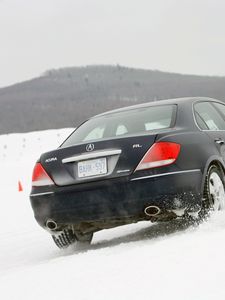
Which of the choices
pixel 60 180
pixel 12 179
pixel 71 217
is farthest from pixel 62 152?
pixel 12 179

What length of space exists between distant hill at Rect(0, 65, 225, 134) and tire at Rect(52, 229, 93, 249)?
100218 mm

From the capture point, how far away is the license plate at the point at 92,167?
16.9ft

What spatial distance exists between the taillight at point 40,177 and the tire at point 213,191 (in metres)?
1.49

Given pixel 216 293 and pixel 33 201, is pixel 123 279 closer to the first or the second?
pixel 216 293

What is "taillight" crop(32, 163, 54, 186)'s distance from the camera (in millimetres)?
5504

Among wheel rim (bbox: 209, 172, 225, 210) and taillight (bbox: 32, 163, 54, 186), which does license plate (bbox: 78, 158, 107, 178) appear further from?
wheel rim (bbox: 209, 172, 225, 210)

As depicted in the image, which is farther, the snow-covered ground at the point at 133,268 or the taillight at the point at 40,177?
the taillight at the point at 40,177

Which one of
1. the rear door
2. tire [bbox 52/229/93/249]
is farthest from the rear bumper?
the rear door

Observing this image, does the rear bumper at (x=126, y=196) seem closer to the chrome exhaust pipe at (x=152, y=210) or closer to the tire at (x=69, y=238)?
the chrome exhaust pipe at (x=152, y=210)

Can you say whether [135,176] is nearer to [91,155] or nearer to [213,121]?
[91,155]

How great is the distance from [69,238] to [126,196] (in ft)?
3.90

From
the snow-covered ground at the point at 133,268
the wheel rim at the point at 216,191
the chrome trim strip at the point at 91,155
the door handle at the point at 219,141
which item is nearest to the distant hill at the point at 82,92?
the snow-covered ground at the point at 133,268

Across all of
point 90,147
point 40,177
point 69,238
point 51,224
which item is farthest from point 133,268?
point 69,238

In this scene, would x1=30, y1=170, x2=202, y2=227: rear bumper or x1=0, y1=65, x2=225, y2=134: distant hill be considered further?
x1=0, y1=65, x2=225, y2=134: distant hill
